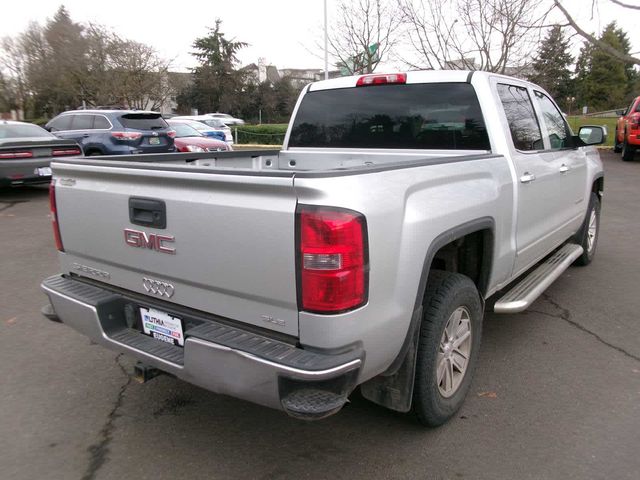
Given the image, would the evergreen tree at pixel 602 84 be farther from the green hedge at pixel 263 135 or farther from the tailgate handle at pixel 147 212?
the tailgate handle at pixel 147 212

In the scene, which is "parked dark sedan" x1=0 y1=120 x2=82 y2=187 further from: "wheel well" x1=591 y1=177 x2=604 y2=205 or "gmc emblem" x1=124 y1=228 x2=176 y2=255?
"wheel well" x1=591 y1=177 x2=604 y2=205

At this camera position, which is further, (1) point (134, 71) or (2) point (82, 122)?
(1) point (134, 71)

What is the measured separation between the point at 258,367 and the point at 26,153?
31.8 ft

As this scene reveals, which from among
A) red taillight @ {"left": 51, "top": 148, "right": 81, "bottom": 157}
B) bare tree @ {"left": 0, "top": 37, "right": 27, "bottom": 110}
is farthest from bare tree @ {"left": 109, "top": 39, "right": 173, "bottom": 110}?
red taillight @ {"left": 51, "top": 148, "right": 81, "bottom": 157}

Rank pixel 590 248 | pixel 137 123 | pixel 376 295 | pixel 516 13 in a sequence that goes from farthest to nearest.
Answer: pixel 516 13 → pixel 137 123 → pixel 590 248 → pixel 376 295

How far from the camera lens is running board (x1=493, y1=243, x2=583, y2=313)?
11.4 feet

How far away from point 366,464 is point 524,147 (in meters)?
2.54

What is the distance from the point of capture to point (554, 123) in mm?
4789

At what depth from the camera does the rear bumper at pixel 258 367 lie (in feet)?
6.80

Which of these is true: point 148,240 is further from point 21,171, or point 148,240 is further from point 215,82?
point 215,82

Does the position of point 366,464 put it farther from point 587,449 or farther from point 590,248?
point 590,248

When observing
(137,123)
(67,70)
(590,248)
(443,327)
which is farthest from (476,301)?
(67,70)

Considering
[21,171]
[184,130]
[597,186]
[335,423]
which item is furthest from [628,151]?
[335,423]

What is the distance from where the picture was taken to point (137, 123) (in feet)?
40.5
